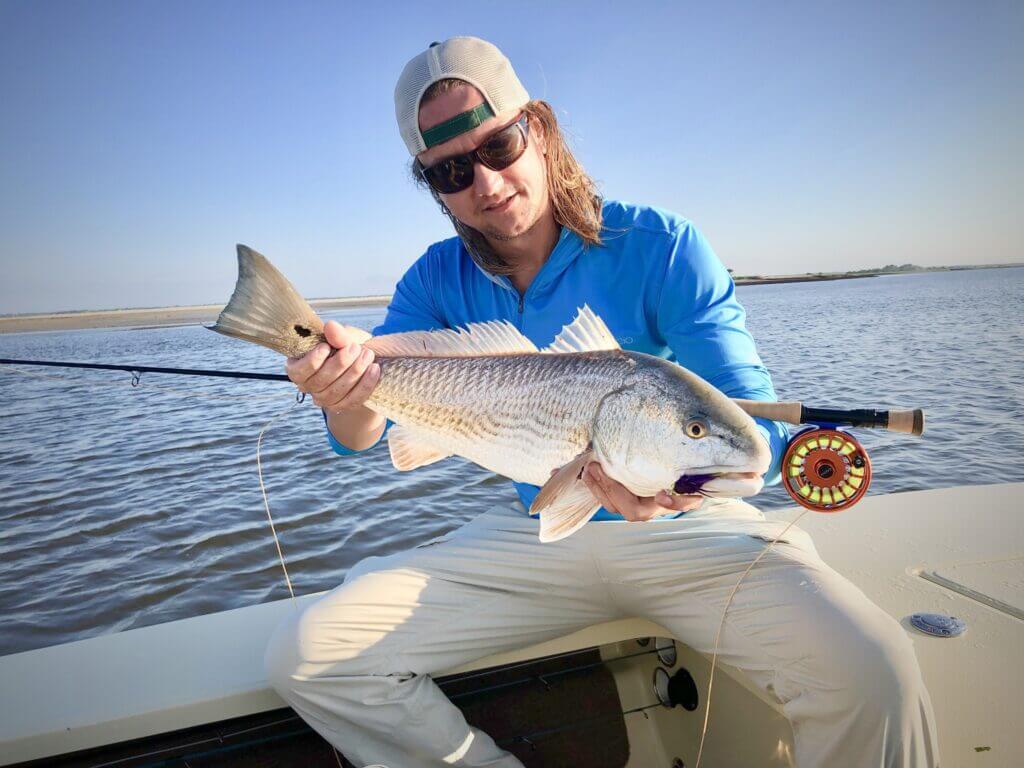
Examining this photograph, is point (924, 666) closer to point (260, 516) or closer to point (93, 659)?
point (93, 659)

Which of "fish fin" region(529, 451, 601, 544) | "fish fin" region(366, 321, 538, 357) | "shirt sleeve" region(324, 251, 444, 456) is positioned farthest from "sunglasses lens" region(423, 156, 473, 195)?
"fish fin" region(529, 451, 601, 544)

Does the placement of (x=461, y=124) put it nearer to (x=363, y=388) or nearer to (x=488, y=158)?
(x=488, y=158)

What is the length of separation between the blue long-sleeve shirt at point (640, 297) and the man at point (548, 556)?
10 mm

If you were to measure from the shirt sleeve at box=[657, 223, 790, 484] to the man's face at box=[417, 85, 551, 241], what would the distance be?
77 centimetres

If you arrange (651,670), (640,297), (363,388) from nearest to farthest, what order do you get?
(363,388) → (640,297) → (651,670)

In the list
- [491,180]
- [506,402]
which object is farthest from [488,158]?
[506,402]

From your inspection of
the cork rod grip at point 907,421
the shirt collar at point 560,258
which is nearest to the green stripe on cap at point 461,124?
the shirt collar at point 560,258

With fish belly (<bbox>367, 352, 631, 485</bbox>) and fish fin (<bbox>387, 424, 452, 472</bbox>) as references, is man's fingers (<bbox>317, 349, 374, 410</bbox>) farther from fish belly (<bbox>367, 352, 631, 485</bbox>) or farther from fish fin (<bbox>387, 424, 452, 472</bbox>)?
fish fin (<bbox>387, 424, 452, 472</bbox>)

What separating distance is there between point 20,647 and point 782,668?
18.1 feet

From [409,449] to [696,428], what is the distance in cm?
132

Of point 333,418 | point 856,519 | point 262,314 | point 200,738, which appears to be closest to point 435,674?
point 200,738

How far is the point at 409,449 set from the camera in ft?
9.22

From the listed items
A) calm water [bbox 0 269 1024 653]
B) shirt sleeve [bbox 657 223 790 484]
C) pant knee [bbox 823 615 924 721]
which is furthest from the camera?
calm water [bbox 0 269 1024 653]

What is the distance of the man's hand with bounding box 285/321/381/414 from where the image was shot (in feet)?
8.34
